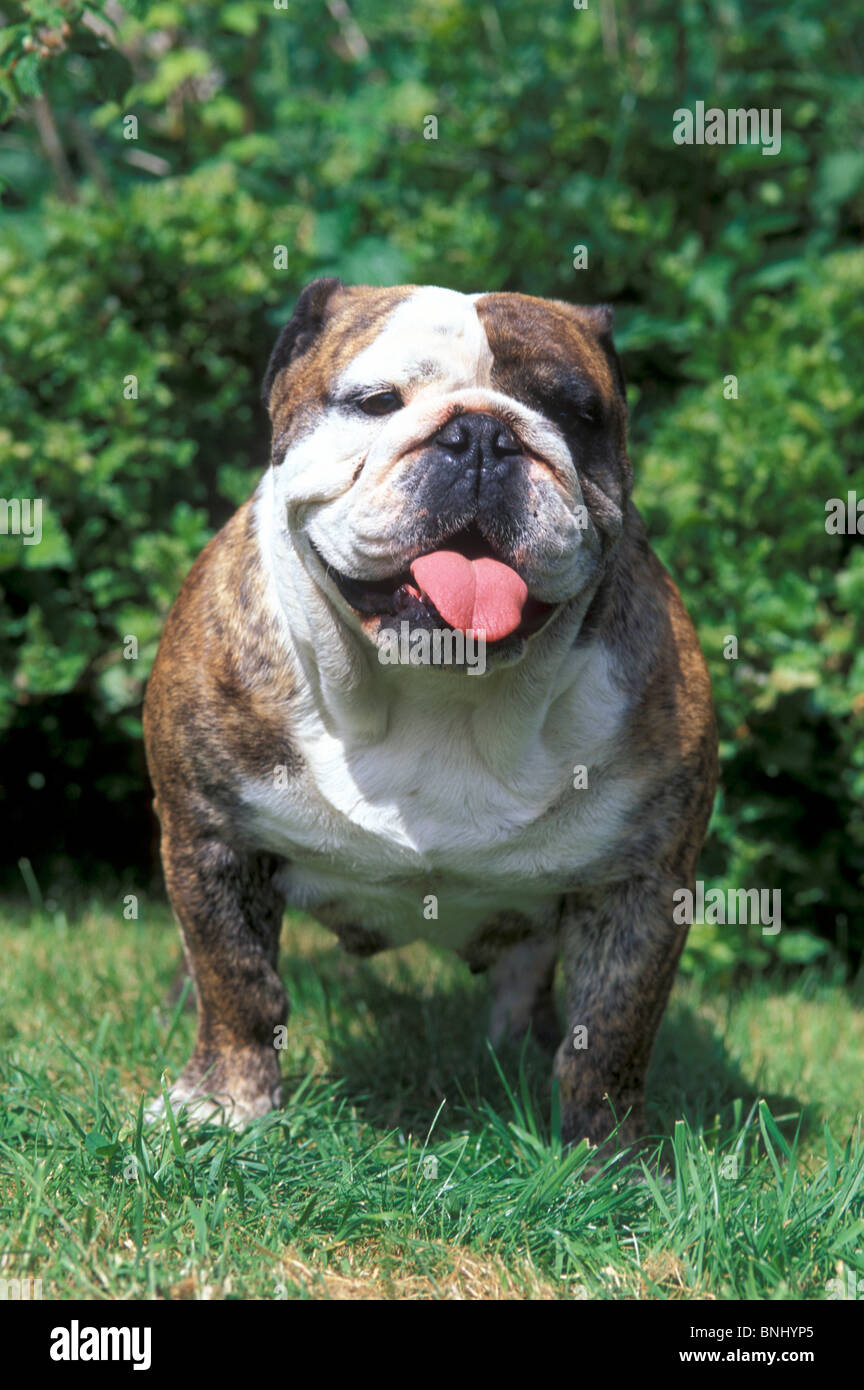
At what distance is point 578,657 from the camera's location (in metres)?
2.81

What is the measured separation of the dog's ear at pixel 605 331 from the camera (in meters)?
2.91

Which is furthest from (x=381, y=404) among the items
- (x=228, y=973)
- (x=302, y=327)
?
(x=228, y=973)

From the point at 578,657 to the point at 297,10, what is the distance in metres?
3.90

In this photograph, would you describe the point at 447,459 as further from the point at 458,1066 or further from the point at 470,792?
the point at 458,1066

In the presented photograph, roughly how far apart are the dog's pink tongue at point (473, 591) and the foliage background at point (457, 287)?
2022mm

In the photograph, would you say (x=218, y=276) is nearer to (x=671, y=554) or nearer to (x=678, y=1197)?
(x=671, y=554)

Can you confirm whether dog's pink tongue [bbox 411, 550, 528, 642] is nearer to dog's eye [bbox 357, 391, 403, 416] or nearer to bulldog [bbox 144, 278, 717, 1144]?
bulldog [bbox 144, 278, 717, 1144]

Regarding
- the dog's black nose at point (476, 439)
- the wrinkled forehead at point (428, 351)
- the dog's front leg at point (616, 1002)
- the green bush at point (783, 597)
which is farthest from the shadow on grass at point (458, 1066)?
the wrinkled forehead at point (428, 351)

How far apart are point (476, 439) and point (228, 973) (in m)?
1.21

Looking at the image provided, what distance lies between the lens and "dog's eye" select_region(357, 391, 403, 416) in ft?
8.54

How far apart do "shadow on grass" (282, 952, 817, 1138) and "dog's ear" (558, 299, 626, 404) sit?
1400mm

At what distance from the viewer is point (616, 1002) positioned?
2.90 m

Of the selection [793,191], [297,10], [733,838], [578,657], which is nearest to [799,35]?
[793,191]

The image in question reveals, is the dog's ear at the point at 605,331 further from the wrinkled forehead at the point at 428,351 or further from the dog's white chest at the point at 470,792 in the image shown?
the dog's white chest at the point at 470,792
